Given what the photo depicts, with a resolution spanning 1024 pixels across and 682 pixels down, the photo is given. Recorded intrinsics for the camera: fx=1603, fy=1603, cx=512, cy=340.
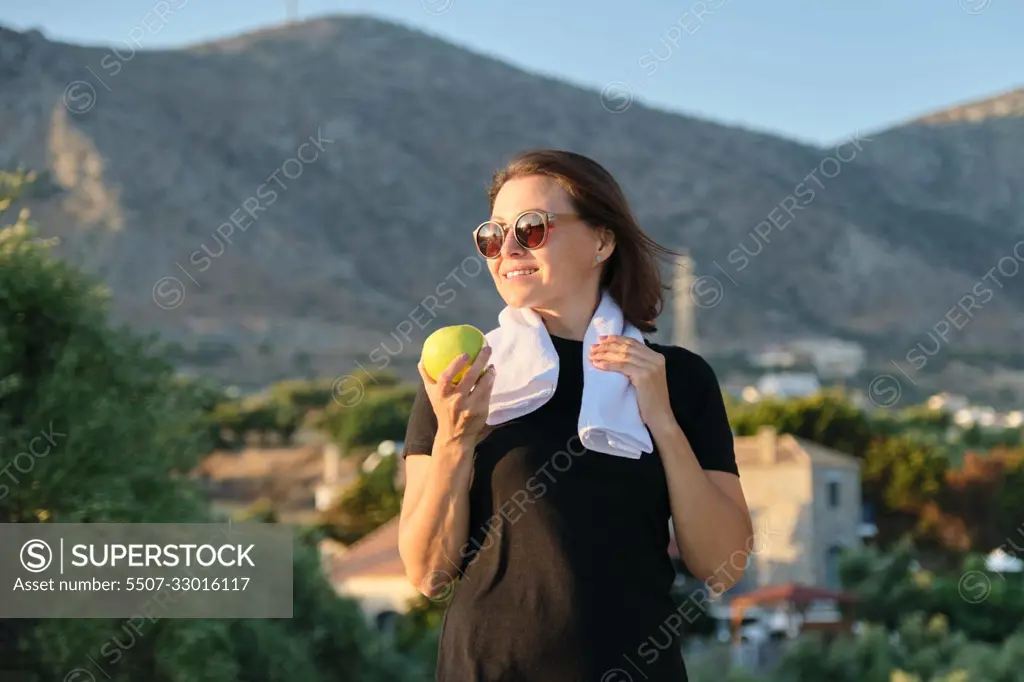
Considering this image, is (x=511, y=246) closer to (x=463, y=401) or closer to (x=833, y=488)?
(x=463, y=401)

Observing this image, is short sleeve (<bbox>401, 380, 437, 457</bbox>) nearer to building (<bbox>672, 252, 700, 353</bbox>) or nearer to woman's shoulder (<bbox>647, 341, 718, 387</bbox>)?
woman's shoulder (<bbox>647, 341, 718, 387</bbox>)

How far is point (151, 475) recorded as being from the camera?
8.21 meters

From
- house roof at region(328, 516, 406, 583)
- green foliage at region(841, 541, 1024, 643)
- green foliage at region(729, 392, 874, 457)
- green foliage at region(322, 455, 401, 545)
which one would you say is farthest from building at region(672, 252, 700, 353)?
green foliage at region(841, 541, 1024, 643)

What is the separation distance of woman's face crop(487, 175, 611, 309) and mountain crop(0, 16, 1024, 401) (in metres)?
98.4

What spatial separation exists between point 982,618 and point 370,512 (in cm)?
2219

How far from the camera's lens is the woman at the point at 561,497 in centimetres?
294

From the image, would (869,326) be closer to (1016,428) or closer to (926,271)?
(926,271)

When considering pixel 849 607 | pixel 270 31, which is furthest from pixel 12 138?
pixel 849 607

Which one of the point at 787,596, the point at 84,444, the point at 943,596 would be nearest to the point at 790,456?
the point at 787,596

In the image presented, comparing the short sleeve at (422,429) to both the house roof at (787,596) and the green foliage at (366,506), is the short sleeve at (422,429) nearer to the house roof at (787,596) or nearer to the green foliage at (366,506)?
the house roof at (787,596)

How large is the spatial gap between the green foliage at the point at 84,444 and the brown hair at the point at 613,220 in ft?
15.5

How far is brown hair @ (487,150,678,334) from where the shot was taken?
3.27m

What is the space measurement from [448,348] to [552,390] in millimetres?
226

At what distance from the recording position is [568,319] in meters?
3.27
